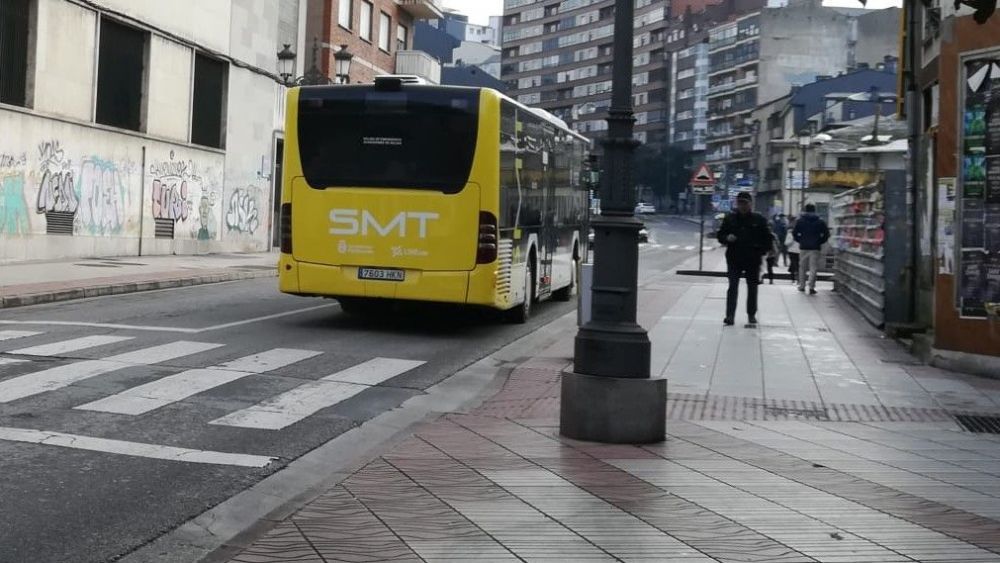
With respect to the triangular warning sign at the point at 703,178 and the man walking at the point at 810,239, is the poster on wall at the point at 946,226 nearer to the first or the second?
the man walking at the point at 810,239

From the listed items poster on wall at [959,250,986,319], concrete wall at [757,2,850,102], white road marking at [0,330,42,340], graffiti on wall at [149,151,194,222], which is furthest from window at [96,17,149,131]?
concrete wall at [757,2,850,102]

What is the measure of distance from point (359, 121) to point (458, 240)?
1.85 meters

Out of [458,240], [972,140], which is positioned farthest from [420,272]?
[972,140]

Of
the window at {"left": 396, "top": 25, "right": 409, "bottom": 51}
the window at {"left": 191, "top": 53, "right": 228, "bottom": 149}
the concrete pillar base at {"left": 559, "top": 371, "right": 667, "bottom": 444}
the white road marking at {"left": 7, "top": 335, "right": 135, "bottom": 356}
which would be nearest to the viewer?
the concrete pillar base at {"left": 559, "top": 371, "right": 667, "bottom": 444}

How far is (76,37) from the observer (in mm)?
24422

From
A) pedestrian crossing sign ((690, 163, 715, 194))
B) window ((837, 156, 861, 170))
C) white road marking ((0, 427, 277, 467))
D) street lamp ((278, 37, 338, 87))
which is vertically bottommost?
white road marking ((0, 427, 277, 467))

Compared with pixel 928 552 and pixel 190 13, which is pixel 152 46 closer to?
pixel 190 13

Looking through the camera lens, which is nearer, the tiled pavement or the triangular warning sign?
the tiled pavement

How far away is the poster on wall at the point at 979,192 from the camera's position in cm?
1157

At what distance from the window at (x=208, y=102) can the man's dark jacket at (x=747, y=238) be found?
18021 mm

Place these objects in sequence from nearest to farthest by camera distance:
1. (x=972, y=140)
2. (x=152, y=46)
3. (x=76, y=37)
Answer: (x=972, y=140) → (x=76, y=37) → (x=152, y=46)

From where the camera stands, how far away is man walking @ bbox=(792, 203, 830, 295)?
24297mm

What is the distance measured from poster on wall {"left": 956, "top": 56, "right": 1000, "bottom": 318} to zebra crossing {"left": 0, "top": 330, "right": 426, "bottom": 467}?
18.2ft

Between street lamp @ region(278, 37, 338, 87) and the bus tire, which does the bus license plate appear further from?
street lamp @ region(278, 37, 338, 87)
